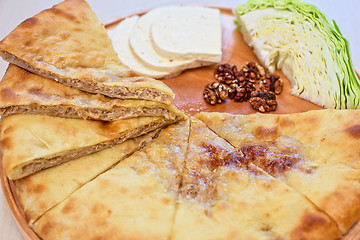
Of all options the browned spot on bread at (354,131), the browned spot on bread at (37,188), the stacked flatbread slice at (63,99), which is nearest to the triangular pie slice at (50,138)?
the stacked flatbread slice at (63,99)

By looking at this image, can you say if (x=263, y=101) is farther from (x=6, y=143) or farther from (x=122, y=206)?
(x=6, y=143)

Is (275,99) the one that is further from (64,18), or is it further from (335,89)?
(64,18)

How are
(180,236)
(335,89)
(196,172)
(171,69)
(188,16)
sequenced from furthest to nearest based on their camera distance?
(188,16) → (171,69) → (335,89) → (196,172) → (180,236)

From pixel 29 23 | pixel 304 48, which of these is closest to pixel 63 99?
pixel 29 23

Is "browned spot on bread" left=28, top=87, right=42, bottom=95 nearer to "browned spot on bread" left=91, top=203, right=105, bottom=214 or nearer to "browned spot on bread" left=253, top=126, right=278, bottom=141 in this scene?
"browned spot on bread" left=91, top=203, right=105, bottom=214

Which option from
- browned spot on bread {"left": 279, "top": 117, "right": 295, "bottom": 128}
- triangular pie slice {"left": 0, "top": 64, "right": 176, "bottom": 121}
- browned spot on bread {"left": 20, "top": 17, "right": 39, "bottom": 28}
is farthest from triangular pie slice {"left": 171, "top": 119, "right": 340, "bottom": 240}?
browned spot on bread {"left": 20, "top": 17, "right": 39, "bottom": 28}

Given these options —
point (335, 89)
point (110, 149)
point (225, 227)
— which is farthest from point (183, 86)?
point (225, 227)
